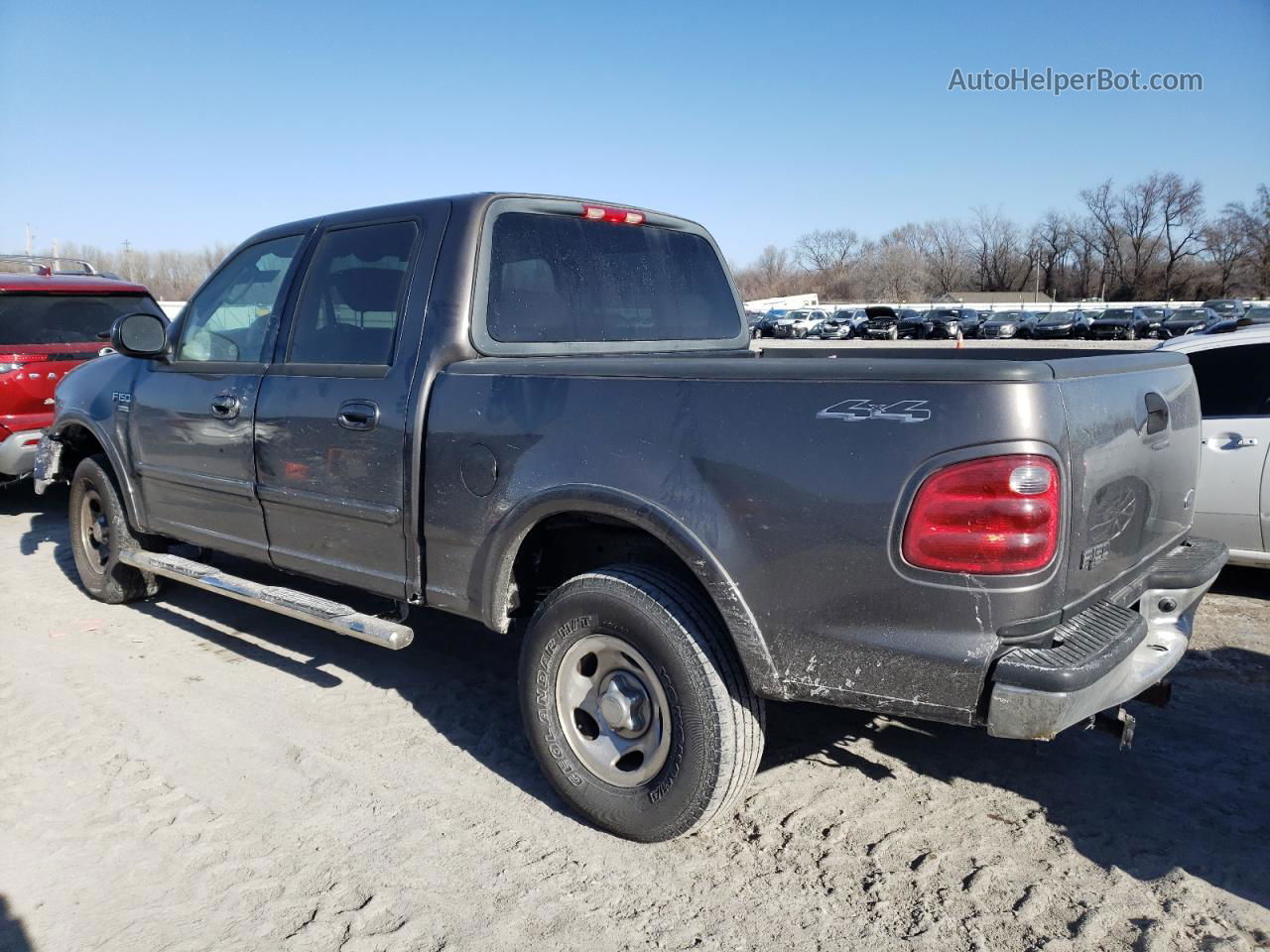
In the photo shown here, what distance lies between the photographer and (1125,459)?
9.30 ft

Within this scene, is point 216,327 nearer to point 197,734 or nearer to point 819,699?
point 197,734

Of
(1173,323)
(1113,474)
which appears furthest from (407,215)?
(1173,323)

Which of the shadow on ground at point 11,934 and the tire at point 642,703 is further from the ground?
the tire at point 642,703

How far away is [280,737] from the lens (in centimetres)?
403

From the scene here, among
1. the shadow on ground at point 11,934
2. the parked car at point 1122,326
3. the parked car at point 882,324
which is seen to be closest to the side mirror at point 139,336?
the shadow on ground at point 11,934

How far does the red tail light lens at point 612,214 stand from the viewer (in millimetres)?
4156

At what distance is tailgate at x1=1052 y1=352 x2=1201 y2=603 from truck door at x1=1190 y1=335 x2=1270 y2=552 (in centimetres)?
225

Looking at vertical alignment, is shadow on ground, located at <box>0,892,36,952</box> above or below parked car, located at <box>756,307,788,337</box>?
below

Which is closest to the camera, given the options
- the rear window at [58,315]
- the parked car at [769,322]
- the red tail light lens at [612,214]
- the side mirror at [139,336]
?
the red tail light lens at [612,214]

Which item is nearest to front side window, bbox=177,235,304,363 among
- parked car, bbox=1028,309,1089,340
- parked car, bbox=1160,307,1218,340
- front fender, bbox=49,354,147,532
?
front fender, bbox=49,354,147,532

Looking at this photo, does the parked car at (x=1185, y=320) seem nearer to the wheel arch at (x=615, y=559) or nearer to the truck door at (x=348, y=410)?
the truck door at (x=348, y=410)

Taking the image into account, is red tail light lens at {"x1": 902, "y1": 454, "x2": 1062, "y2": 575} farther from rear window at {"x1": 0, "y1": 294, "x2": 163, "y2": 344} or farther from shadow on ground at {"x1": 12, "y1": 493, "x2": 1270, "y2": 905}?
rear window at {"x1": 0, "y1": 294, "x2": 163, "y2": 344}

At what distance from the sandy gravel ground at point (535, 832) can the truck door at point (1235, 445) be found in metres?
1.01

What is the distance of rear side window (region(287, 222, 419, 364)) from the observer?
3848 millimetres
